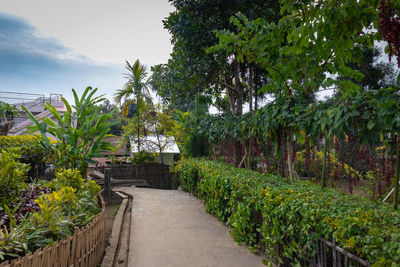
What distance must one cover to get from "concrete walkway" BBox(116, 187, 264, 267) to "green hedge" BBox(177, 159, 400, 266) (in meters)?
0.33

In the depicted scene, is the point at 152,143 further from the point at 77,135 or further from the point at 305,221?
the point at 305,221

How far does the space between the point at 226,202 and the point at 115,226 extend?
2449 millimetres

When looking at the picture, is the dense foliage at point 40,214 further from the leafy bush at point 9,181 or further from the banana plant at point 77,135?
the banana plant at point 77,135

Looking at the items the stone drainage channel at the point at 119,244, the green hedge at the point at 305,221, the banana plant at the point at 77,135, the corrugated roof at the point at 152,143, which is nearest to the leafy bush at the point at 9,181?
the stone drainage channel at the point at 119,244

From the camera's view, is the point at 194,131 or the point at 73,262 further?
the point at 194,131

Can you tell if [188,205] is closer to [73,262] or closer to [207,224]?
[207,224]

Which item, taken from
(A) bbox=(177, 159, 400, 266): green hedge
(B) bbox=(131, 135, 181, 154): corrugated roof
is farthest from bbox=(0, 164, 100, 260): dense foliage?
(B) bbox=(131, 135, 181, 154): corrugated roof

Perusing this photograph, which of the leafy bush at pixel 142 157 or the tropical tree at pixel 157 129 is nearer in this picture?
the leafy bush at pixel 142 157

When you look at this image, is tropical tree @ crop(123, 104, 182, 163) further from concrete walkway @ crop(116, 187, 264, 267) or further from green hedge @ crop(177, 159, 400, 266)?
green hedge @ crop(177, 159, 400, 266)

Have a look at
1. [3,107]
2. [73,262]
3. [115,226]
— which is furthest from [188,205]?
[3,107]

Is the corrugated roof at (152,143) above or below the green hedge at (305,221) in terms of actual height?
above

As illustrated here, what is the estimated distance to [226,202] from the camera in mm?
5371

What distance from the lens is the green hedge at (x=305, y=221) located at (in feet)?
6.46

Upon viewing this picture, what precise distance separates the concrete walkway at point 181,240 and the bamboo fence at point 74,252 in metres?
0.62
